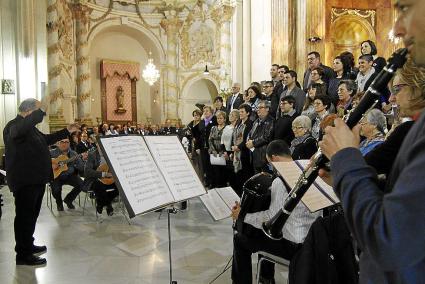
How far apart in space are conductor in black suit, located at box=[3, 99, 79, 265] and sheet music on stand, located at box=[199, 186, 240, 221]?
2.17 meters

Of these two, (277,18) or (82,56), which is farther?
(82,56)

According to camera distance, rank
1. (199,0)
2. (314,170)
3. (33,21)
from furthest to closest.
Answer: (199,0)
(33,21)
(314,170)

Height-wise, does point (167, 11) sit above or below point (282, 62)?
above

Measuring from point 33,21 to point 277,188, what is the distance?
12.4 metres

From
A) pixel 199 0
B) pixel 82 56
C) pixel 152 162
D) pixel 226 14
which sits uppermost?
pixel 199 0

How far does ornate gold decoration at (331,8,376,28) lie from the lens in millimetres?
15219

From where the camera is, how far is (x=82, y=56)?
64.3ft

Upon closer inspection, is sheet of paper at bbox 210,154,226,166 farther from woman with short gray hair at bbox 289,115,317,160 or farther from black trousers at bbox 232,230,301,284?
black trousers at bbox 232,230,301,284

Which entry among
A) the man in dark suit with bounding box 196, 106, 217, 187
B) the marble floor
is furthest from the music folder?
the man in dark suit with bounding box 196, 106, 217, 187

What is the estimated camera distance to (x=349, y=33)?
51.4ft

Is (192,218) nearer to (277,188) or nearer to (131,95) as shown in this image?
(277,188)

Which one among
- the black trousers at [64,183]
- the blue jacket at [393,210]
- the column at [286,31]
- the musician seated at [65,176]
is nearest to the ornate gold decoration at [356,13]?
the column at [286,31]

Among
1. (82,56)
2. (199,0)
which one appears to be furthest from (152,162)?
(199,0)

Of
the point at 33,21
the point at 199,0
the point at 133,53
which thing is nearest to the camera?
the point at 33,21
